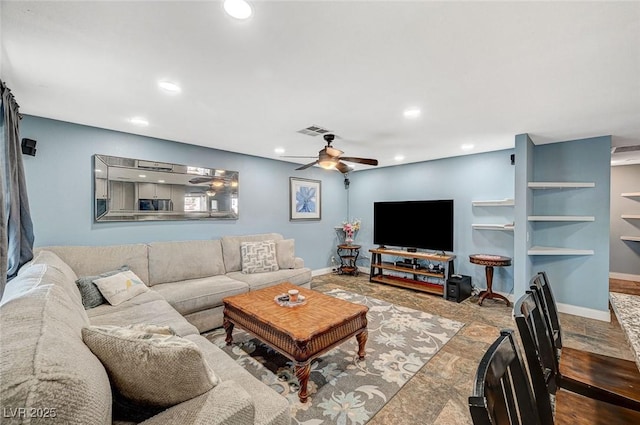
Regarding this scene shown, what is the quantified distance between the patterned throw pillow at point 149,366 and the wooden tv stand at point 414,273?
414 centimetres

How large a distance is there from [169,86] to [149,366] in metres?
2.12

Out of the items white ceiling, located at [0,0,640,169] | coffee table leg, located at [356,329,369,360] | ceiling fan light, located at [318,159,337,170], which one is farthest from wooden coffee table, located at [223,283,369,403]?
white ceiling, located at [0,0,640,169]

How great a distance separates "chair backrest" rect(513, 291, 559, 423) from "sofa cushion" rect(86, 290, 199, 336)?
2.13m

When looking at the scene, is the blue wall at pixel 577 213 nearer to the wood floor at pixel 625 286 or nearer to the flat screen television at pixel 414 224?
the flat screen television at pixel 414 224

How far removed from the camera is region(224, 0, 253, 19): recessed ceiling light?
1.32 meters

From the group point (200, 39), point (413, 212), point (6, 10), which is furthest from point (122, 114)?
point (413, 212)

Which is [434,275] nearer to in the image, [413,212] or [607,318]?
[413,212]

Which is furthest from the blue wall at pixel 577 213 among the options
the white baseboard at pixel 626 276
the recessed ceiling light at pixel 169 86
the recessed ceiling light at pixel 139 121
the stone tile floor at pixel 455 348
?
the recessed ceiling light at pixel 139 121

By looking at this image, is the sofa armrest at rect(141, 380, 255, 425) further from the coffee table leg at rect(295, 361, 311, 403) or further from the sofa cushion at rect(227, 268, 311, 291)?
the sofa cushion at rect(227, 268, 311, 291)

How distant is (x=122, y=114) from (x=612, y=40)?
4035 millimetres

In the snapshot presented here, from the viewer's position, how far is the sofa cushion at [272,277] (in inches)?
138

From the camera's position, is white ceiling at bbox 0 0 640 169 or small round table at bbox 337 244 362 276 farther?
small round table at bbox 337 244 362 276

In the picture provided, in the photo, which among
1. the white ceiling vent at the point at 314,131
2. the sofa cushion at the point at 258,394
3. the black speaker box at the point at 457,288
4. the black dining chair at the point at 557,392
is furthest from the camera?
the black speaker box at the point at 457,288

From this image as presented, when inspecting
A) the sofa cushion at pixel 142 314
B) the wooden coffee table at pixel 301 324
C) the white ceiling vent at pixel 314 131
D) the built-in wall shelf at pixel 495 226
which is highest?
the white ceiling vent at pixel 314 131
